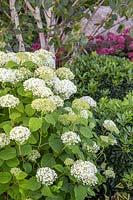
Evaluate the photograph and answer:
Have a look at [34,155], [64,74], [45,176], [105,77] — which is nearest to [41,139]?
[34,155]

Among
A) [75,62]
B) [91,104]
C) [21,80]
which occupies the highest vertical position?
[21,80]

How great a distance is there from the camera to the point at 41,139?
5.76ft

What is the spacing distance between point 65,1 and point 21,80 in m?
1.53

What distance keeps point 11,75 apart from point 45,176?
0.40 meters

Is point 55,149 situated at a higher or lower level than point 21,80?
lower

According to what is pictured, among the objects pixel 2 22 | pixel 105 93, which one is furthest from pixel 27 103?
pixel 2 22

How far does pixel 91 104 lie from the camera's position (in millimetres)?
1984

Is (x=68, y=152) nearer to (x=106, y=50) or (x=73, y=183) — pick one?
(x=73, y=183)

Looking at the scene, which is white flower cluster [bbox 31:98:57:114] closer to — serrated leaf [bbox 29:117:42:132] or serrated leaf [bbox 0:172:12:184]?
serrated leaf [bbox 29:117:42:132]

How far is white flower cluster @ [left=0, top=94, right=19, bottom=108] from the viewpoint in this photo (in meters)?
1.66

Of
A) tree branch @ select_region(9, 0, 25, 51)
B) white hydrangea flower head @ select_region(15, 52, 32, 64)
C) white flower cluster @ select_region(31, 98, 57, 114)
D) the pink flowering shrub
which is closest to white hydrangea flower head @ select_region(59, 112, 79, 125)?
white flower cluster @ select_region(31, 98, 57, 114)

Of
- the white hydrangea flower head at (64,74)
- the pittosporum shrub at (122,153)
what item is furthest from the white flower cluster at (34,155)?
the pittosporum shrub at (122,153)

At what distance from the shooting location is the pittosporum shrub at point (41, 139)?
1645 mm

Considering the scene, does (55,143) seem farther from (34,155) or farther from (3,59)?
(3,59)
